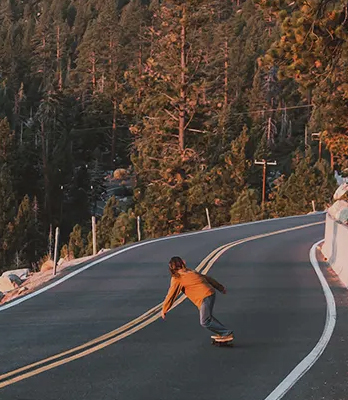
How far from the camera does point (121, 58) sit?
114m

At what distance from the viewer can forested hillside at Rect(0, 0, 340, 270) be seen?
22.6 meters

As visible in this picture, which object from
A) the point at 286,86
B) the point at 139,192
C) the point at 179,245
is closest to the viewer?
the point at 179,245

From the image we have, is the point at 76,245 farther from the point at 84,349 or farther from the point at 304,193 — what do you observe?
the point at 84,349

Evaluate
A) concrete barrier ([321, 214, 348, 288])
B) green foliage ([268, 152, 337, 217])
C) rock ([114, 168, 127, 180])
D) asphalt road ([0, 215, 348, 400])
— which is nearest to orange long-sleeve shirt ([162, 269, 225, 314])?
asphalt road ([0, 215, 348, 400])

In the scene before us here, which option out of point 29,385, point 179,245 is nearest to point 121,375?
point 29,385

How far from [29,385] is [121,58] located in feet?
359

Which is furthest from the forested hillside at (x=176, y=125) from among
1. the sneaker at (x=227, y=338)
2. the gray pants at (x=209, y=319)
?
the sneaker at (x=227, y=338)

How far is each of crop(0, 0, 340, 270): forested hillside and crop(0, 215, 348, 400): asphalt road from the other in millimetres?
4532

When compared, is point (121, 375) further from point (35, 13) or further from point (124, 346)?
point (35, 13)

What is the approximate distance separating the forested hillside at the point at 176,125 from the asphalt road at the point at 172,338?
14.9 ft

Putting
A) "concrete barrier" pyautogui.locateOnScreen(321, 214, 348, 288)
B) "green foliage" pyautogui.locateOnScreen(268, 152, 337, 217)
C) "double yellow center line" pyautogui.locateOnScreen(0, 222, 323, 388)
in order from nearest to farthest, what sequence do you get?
Result: "double yellow center line" pyautogui.locateOnScreen(0, 222, 323, 388), "concrete barrier" pyautogui.locateOnScreen(321, 214, 348, 288), "green foliage" pyautogui.locateOnScreen(268, 152, 337, 217)

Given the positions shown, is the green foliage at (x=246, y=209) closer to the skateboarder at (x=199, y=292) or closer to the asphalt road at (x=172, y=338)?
the asphalt road at (x=172, y=338)

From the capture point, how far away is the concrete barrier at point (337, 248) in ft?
55.9

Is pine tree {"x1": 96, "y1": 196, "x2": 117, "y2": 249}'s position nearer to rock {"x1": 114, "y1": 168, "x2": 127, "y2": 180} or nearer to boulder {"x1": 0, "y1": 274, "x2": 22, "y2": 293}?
boulder {"x1": 0, "y1": 274, "x2": 22, "y2": 293}
